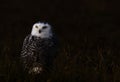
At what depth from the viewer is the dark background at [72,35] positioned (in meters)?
6.25

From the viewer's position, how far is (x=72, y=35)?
32.6ft

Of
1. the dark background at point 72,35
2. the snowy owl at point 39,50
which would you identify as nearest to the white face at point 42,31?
the snowy owl at point 39,50

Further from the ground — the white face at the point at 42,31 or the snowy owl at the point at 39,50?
the white face at the point at 42,31

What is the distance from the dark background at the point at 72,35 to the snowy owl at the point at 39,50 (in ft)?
0.40

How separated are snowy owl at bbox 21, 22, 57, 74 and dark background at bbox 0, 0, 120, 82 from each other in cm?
12

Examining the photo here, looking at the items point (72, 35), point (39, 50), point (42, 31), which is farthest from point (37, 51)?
point (72, 35)

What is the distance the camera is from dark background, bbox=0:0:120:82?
625cm

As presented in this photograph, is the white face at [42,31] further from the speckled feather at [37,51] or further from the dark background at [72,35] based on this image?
the dark background at [72,35]

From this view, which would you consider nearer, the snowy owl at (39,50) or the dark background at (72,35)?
the dark background at (72,35)

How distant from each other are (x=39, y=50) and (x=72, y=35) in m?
3.58

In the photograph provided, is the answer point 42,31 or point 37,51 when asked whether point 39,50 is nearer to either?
point 37,51

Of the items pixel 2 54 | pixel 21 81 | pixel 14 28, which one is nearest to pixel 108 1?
pixel 14 28

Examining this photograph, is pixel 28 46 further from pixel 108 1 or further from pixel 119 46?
pixel 108 1

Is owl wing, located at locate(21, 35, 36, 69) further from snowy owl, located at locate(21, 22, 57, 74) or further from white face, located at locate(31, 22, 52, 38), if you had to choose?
white face, located at locate(31, 22, 52, 38)
